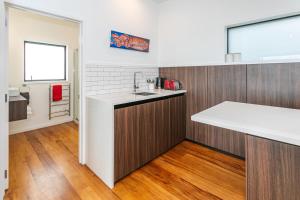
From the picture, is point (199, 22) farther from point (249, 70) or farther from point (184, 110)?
point (184, 110)

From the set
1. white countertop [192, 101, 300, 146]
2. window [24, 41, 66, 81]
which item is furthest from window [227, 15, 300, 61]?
window [24, 41, 66, 81]

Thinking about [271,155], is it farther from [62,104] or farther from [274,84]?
[62,104]

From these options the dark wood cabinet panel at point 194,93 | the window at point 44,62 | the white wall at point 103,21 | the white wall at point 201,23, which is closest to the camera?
the white wall at point 103,21

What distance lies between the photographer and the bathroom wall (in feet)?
11.6

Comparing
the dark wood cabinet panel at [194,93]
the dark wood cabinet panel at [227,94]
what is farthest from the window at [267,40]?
the dark wood cabinet panel at [194,93]

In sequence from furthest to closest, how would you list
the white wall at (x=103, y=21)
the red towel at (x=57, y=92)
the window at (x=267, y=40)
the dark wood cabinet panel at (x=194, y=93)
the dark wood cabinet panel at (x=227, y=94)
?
the red towel at (x=57, y=92)
the dark wood cabinet panel at (x=194, y=93)
the dark wood cabinet panel at (x=227, y=94)
the window at (x=267, y=40)
the white wall at (x=103, y=21)

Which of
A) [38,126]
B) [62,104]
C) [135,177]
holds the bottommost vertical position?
[135,177]

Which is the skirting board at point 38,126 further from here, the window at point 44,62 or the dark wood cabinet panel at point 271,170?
the dark wood cabinet panel at point 271,170

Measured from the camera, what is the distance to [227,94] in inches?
104

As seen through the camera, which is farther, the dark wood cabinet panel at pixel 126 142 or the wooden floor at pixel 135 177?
the dark wood cabinet panel at pixel 126 142

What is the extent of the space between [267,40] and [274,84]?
0.65 meters

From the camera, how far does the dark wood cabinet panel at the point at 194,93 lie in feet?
9.54

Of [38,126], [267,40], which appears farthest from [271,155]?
[38,126]

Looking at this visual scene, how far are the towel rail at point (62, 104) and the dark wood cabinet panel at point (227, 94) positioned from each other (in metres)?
3.53
